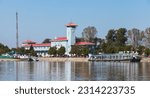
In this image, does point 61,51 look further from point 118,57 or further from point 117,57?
point 118,57

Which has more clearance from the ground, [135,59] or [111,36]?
[111,36]

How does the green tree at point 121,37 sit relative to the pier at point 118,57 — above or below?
above

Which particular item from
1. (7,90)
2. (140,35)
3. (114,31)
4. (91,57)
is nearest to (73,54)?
(91,57)

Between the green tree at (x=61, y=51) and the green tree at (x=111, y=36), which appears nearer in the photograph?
the green tree at (x=111, y=36)

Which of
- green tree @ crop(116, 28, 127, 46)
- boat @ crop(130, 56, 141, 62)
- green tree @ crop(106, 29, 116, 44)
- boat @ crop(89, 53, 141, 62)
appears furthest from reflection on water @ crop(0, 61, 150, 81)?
boat @ crop(89, 53, 141, 62)

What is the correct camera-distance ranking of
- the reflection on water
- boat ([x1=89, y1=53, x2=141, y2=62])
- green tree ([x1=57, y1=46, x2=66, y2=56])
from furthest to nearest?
green tree ([x1=57, y1=46, x2=66, y2=56]) → boat ([x1=89, y1=53, x2=141, y2=62]) → the reflection on water

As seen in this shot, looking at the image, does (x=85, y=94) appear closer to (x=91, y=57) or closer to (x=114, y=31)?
(x=114, y=31)

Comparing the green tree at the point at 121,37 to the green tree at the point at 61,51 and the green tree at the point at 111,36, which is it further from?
the green tree at the point at 61,51

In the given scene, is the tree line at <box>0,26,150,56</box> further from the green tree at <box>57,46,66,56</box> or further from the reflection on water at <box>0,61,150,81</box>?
the reflection on water at <box>0,61,150,81</box>

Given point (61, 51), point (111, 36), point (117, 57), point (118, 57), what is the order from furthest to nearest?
1. point (61, 51)
2. point (117, 57)
3. point (118, 57)
4. point (111, 36)

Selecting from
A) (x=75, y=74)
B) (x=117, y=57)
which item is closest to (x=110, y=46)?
(x=117, y=57)

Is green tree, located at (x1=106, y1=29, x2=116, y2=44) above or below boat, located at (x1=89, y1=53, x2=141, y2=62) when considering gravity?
above

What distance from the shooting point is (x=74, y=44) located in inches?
1252

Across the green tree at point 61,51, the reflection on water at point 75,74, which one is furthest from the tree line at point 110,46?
the reflection on water at point 75,74
